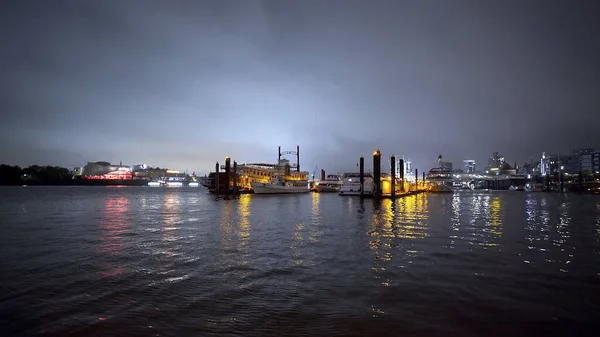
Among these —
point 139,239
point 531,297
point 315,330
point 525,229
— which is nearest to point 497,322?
point 531,297

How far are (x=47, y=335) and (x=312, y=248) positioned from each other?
9.14 metres

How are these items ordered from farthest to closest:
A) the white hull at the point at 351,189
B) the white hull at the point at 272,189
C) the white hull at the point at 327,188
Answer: the white hull at the point at 327,188 < the white hull at the point at 272,189 < the white hull at the point at 351,189

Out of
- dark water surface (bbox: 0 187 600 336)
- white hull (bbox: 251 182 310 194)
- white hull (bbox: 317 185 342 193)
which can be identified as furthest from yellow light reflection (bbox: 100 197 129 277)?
white hull (bbox: 317 185 342 193)

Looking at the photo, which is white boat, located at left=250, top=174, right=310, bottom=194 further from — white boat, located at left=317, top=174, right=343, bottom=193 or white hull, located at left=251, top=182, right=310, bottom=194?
white boat, located at left=317, top=174, right=343, bottom=193

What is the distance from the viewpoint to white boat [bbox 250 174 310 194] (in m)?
74.9

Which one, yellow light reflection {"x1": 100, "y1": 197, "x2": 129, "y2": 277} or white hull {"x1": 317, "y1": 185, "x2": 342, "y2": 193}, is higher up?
yellow light reflection {"x1": 100, "y1": 197, "x2": 129, "y2": 277}

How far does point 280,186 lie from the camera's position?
3132 inches

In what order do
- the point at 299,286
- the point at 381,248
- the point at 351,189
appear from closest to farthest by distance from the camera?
the point at 299,286
the point at 381,248
the point at 351,189

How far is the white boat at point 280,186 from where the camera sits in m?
74.9

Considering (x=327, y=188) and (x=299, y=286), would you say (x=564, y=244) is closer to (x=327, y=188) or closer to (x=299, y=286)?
(x=299, y=286)

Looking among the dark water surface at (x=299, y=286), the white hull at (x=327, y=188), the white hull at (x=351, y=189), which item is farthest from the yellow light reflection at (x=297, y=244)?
the white hull at (x=327, y=188)

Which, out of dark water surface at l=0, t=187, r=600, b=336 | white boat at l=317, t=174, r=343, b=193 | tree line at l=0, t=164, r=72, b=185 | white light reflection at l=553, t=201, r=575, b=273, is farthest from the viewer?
tree line at l=0, t=164, r=72, b=185

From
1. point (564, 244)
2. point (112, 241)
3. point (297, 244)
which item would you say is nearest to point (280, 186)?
point (112, 241)

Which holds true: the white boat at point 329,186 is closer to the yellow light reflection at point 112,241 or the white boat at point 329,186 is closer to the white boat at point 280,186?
the white boat at point 280,186
